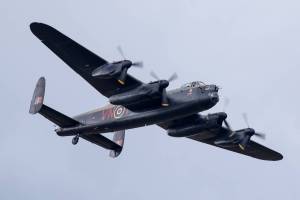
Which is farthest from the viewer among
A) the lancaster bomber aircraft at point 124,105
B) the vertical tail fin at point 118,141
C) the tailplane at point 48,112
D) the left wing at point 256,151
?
the left wing at point 256,151

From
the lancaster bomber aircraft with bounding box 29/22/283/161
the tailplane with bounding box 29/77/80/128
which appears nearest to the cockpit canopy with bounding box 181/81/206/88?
the lancaster bomber aircraft with bounding box 29/22/283/161

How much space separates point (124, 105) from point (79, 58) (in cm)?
430

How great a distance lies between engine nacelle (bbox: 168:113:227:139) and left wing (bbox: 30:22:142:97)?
6724mm

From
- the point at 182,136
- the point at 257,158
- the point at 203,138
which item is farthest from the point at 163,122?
the point at 257,158

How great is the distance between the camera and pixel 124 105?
2073 inches

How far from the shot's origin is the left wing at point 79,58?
164 feet

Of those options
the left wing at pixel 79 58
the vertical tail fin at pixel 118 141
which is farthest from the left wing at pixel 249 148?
the left wing at pixel 79 58

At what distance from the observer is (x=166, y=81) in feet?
169

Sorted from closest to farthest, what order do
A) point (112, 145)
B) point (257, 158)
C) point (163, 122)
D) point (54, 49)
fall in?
point (54, 49), point (163, 122), point (112, 145), point (257, 158)

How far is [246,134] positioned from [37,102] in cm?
1553

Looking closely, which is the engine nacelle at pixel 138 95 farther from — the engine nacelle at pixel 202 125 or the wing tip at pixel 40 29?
the wing tip at pixel 40 29

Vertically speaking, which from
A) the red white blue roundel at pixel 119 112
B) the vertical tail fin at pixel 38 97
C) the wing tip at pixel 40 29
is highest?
the wing tip at pixel 40 29

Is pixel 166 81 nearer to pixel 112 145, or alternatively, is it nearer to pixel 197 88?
pixel 197 88

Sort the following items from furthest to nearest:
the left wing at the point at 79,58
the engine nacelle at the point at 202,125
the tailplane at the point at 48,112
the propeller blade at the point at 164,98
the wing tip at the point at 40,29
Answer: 1. the engine nacelle at the point at 202,125
2. the tailplane at the point at 48,112
3. the propeller blade at the point at 164,98
4. the left wing at the point at 79,58
5. the wing tip at the point at 40,29
